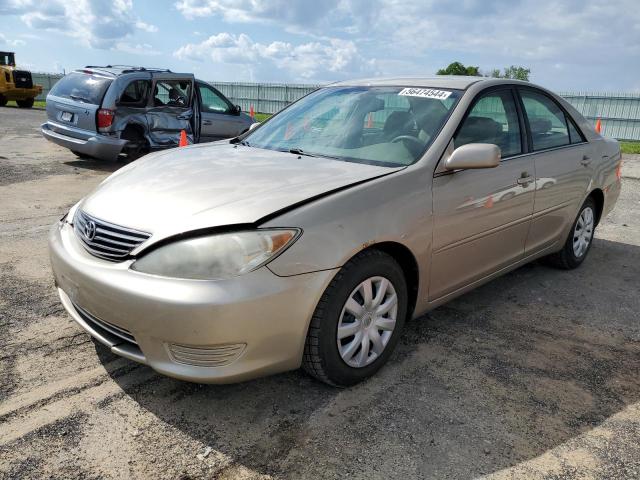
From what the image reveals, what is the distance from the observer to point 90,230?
277 centimetres

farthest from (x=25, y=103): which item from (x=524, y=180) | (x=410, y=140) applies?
(x=524, y=180)

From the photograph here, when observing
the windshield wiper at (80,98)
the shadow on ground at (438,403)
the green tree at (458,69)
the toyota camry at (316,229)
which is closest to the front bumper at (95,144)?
the windshield wiper at (80,98)

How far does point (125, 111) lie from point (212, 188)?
277 inches

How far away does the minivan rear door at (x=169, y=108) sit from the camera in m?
9.47

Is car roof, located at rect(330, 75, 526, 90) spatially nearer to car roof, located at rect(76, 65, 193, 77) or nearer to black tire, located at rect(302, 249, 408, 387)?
black tire, located at rect(302, 249, 408, 387)

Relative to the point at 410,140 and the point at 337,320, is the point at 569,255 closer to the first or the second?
the point at 410,140

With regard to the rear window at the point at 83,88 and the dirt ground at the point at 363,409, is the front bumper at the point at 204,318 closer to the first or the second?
the dirt ground at the point at 363,409

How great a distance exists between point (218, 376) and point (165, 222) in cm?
76

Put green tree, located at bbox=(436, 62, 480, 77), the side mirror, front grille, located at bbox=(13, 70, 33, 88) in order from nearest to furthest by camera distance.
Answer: the side mirror → front grille, located at bbox=(13, 70, 33, 88) → green tree, located at bbox=(436, 62, 480, 77)

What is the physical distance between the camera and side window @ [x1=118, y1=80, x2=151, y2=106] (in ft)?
29.7

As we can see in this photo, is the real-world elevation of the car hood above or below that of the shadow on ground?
above

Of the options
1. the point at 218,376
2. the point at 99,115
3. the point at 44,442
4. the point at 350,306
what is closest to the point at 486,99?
the point at 350,306

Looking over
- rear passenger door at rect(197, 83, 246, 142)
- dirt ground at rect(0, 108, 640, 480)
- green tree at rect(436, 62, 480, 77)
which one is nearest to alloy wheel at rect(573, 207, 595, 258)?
dirt ground at rect(0, 108, 640, 480)

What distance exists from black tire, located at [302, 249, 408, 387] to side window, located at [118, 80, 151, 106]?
295 inches
